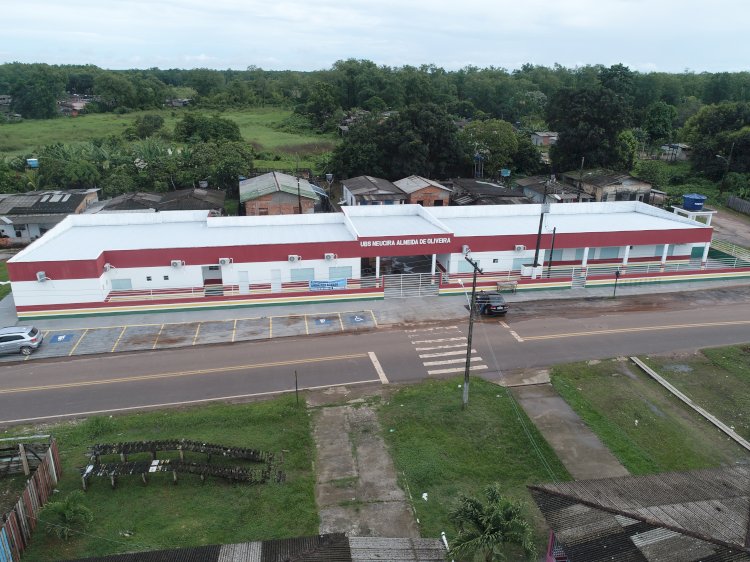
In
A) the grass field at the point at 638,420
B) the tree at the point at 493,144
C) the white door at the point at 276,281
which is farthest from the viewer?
the tree at the point at 493,144

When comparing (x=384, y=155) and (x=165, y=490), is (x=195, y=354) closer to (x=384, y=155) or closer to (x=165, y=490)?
(x=165, y=490)

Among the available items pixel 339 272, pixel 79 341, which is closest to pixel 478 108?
pixel 339 272

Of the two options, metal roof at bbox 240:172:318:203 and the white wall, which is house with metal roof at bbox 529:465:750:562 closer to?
the white wall

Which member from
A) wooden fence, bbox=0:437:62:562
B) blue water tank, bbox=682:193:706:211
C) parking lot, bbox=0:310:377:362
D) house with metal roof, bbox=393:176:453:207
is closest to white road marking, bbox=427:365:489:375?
parking lot, bbox=0:310:377:362

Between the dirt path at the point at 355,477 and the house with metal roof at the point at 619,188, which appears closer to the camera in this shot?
the dirt path at the point at 355,477

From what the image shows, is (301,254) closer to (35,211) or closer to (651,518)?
(651,518)

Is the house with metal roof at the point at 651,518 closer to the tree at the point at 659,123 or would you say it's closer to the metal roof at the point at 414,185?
the metal roof at the point at 414,185

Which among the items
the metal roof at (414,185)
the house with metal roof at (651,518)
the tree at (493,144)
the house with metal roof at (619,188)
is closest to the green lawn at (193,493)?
the house with metal roof at (651,518)
